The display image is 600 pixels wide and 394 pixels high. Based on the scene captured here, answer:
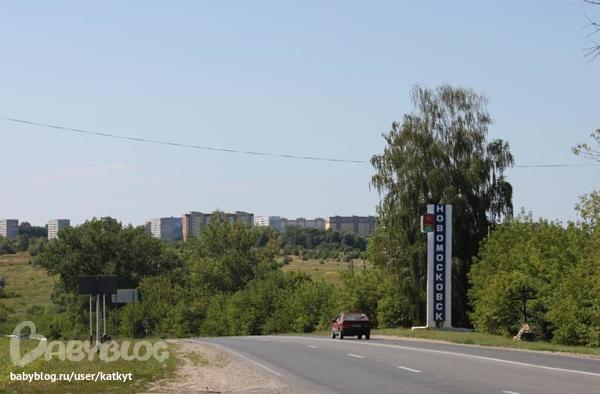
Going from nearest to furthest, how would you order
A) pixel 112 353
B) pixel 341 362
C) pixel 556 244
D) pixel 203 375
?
pixel 203 375, pixel 341 362, pixel 112 353, pixel 556 244

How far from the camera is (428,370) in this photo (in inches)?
907

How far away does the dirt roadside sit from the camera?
19703mm

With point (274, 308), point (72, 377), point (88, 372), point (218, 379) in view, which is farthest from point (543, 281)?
point (274, 308)

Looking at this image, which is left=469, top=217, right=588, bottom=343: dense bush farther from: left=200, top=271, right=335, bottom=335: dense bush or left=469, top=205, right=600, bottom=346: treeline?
left=200, top=271, right=335, bottom=335: dense bush

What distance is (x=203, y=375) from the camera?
23984 mm

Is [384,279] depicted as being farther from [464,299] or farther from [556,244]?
[556,244]

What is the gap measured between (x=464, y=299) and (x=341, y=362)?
3087 cm

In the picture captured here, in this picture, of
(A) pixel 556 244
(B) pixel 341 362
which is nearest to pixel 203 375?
(B) pixel 341 362

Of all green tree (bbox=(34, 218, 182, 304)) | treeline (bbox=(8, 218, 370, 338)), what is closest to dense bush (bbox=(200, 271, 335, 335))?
treeline (bbox=(8, 218, 370, 338))

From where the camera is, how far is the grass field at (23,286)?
402ft

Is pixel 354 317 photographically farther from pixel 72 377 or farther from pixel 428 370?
pixel 72 377

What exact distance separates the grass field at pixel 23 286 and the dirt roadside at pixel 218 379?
8159 centimetres

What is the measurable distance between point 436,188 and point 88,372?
37904mm

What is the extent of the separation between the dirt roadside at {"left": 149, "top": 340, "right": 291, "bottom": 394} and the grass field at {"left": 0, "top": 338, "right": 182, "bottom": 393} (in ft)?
1.38
